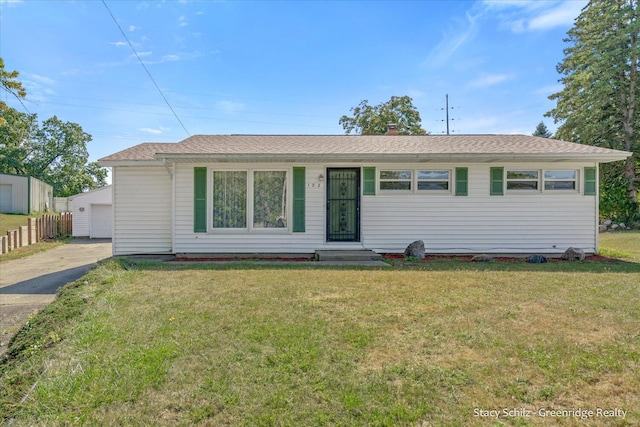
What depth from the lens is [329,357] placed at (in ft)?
9.48

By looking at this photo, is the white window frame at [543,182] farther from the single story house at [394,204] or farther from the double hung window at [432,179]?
the double hung window at [432,179]

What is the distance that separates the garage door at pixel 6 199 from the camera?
1973 cm

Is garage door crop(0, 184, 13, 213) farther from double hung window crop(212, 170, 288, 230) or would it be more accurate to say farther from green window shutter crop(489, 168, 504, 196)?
green window shutter crop(489, 168, 504, 196)

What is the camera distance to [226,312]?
4.05m

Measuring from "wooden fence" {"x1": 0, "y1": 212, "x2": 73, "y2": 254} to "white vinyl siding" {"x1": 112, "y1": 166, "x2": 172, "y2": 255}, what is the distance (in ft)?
17.0

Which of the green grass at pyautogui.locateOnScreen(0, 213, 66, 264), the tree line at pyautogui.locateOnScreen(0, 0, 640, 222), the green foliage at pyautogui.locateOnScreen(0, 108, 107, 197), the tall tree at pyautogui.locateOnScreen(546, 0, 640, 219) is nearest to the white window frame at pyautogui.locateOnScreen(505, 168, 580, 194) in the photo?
the tree line at pyautogui.locateOnScreen(0, 0, 640, 222)

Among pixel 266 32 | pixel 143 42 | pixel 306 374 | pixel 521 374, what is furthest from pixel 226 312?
pixel 266 32

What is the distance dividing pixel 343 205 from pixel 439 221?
8.70 ft

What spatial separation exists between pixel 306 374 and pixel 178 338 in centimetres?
146

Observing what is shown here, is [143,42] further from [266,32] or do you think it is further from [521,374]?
[521,374]

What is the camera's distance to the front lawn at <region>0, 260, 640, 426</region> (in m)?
2.22

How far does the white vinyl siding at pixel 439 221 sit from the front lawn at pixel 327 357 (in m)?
3.85

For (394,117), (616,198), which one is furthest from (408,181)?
(394,117)

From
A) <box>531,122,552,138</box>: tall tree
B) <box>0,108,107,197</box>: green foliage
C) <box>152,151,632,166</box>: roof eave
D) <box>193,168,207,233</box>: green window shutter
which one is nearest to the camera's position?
<box>152,151,632,166</box>: roof eave
